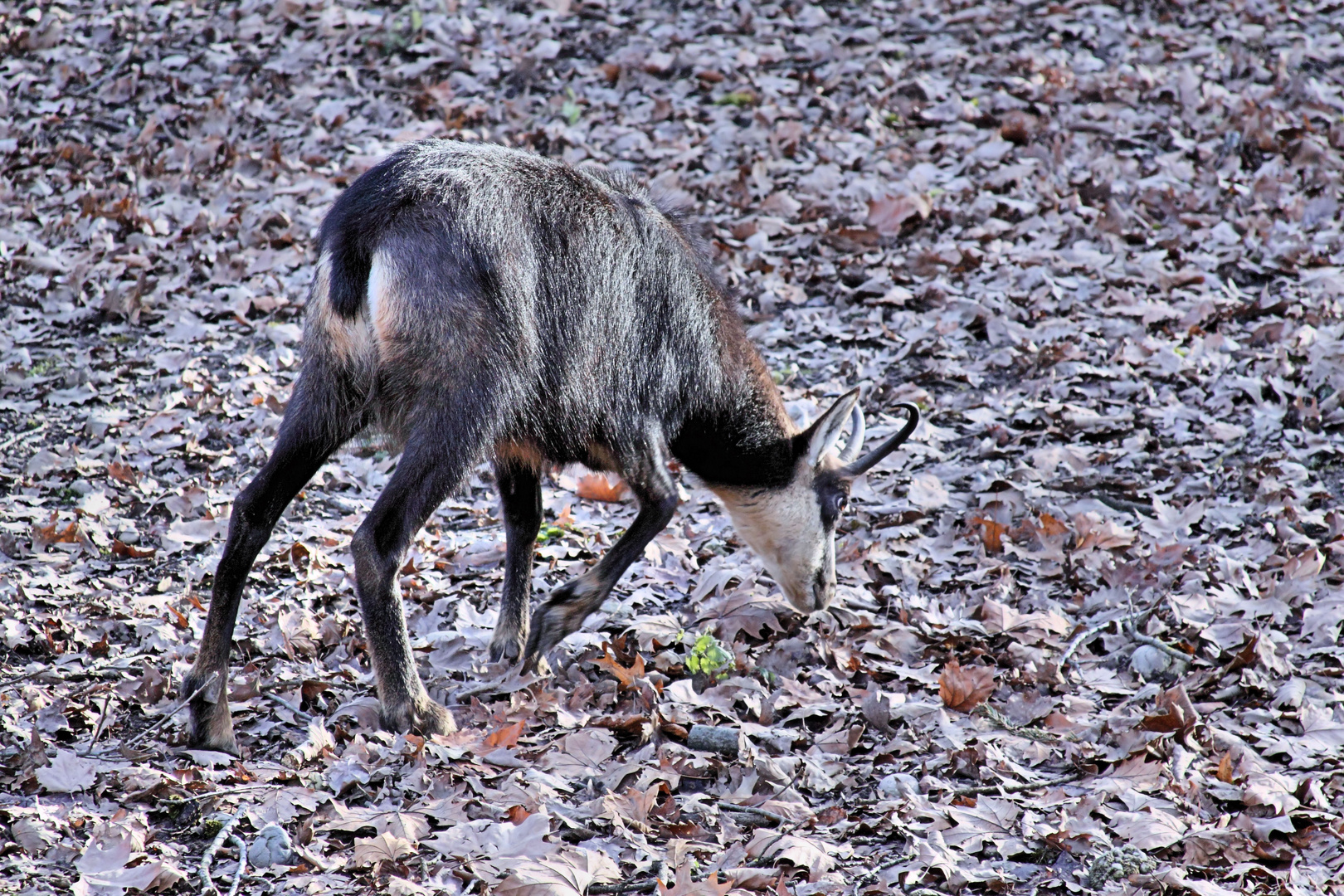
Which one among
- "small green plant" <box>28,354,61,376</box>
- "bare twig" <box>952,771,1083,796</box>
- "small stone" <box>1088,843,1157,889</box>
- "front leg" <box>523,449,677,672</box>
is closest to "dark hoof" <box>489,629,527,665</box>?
"front leg" <box>523,449,677,672</box>

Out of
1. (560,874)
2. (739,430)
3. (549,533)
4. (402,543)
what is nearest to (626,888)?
(560,874)

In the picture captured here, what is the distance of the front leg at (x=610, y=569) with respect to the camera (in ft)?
15.5

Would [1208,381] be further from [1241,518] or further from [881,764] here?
[881,764]

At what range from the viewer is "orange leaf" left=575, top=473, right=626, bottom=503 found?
6.48 metres

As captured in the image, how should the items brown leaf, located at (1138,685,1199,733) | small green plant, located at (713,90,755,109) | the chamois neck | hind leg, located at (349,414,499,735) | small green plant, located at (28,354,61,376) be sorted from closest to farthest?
1. hind leg, located at (349,414,499,735)
2. brown leaf, located at (1138,685,1199,733)
3. the chamois neck
4. small green plant, located at (28,354,61,376)
5. small green plant, located at (713,90,755,109)

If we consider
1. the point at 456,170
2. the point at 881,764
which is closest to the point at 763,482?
the point at 881,764

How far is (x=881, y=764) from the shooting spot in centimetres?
432

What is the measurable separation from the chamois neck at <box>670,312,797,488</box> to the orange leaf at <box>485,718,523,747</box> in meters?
1.55

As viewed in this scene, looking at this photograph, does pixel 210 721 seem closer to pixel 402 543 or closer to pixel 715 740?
pixel 402 543

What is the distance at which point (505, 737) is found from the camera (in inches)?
166

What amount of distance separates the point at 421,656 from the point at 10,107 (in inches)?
293

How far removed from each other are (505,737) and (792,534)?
72.2 inches

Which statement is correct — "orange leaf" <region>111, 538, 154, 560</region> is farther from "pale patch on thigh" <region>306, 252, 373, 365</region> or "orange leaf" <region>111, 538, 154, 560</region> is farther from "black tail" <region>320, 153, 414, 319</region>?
"black tail" <region>320, 153, 414, 319</region>

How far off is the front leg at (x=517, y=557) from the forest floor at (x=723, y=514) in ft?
0.71
